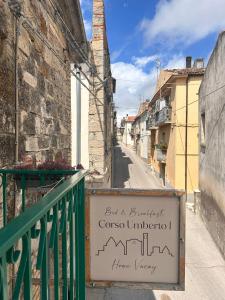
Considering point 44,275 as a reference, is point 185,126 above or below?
above

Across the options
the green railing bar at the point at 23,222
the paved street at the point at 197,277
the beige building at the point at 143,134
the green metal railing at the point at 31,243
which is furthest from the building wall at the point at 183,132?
the green railing bar at the point at 23,222

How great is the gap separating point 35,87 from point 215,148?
7833mm

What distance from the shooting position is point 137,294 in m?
5.82

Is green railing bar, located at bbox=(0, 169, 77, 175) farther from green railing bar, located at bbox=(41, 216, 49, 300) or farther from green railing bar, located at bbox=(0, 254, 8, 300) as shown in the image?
green railing bar, located at bbox=(0, 254, 8, 300)

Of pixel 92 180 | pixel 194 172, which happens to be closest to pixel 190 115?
pixel 194 172

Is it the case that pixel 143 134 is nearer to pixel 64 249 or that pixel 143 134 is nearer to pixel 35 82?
pixel 35 82

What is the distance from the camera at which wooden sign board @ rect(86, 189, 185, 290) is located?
8.34ft

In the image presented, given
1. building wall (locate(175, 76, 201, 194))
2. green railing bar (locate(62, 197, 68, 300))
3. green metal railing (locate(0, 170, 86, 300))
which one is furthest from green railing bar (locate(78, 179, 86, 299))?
building wall (locate(175, 76, 201, 194))

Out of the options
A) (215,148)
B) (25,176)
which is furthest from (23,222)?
(215,148)

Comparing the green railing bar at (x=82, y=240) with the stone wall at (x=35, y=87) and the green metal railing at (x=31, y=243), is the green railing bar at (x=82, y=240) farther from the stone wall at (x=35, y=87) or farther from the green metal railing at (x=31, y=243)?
the stone wall at (x=35, y=87)

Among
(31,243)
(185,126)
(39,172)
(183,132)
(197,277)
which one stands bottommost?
(197,277)

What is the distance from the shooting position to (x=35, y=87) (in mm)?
3684

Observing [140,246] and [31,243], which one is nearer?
[31,243]

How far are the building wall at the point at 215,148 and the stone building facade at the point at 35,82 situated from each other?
540cm
